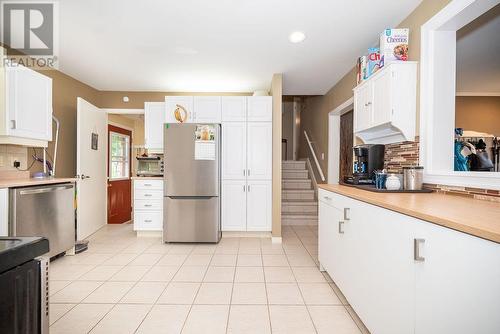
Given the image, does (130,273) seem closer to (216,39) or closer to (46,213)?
(46,213)

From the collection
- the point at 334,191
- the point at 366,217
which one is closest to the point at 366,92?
the point at 334,191

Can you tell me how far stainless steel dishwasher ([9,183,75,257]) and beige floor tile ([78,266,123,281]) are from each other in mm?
534

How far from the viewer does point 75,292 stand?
226 cm

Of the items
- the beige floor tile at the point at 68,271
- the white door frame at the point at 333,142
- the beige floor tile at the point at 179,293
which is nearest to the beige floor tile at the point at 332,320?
the beige floor tile at the point at 179,293

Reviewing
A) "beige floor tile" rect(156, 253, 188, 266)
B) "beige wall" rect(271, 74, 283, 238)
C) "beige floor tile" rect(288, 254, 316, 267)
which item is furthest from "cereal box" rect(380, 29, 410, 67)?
"beige floor tile" rect(156, 253, 188, 266)

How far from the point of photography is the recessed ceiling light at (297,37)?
2.71 metres

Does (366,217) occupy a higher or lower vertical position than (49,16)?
lower

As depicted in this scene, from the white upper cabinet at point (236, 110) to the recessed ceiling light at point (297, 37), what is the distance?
4.34ft

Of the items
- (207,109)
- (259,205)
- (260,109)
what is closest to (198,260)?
(259,205)

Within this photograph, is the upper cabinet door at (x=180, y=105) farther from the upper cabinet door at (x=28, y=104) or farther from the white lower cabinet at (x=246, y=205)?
the upper cabinet door at (x=28, y=104)

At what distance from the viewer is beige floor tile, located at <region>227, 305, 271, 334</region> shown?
1.75 m

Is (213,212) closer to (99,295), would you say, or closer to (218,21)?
(99,295)

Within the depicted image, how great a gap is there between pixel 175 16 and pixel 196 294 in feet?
8.35

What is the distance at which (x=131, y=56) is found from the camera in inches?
129
